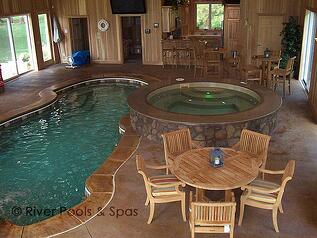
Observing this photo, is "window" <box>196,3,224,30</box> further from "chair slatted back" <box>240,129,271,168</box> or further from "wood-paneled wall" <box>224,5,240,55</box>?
"chair slatted back" <box>240,129,271,168</box>

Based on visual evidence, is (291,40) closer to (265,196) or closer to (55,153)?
(55,153)

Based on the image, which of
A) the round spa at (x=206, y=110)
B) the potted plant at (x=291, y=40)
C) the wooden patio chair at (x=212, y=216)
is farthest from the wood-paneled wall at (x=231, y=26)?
the wooden patio chair at (x=212, y=216)

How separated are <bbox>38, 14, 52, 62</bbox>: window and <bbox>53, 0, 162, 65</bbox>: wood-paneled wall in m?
0.61

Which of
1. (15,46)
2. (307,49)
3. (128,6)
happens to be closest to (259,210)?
(307,49)

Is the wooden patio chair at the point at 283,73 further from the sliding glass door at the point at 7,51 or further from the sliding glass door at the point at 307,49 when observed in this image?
the sliding glass door at the point at 7,51

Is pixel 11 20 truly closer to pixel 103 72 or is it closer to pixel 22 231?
pixel 103 72

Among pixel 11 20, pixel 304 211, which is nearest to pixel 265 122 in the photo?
pixel 304 211

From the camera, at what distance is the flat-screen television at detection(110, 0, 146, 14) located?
14.1m

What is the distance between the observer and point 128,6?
561 inches

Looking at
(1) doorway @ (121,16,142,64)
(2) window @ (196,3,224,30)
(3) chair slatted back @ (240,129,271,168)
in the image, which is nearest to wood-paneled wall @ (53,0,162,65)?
(1) doorway @ (121,16,142,64)

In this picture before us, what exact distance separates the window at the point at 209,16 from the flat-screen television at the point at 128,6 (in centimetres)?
444

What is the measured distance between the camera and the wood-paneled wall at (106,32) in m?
14.5

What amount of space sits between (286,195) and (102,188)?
9.13 ft

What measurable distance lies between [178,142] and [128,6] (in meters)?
9.75
